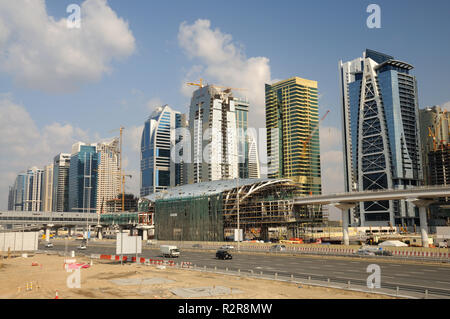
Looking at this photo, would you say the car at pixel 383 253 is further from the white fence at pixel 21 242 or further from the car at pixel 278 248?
the white fence at pixel 21 242

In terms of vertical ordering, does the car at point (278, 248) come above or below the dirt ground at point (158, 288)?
below

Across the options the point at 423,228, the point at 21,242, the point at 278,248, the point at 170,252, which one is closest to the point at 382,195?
the point at 423,228

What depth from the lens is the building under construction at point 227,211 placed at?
116 meters

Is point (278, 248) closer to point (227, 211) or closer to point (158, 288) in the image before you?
point (158, 288)

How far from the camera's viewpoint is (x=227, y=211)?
Result: 124000 millimetres

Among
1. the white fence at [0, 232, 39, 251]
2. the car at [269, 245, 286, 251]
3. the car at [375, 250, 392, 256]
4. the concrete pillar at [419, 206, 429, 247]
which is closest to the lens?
the car at [375, 250, 392, 256]

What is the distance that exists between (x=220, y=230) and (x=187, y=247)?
94.0 ft

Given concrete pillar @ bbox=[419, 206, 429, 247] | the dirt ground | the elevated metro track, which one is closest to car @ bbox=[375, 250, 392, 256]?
the dirt ground

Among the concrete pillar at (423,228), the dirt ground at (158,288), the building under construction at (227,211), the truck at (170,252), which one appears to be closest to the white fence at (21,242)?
the truck at (170,252)

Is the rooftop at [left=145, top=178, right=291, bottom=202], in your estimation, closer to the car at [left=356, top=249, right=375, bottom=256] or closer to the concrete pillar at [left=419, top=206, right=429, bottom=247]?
the concrete pillar at [left=419, top=206, right=429, bottom=247]

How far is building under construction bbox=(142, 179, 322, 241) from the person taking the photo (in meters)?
116

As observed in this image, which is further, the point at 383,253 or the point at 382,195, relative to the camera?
the point at 382,195

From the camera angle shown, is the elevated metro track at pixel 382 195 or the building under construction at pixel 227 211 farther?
the building under construction at pixel 227 211
